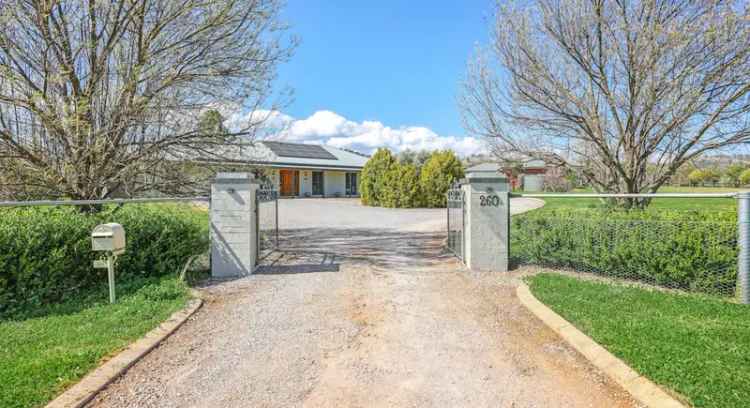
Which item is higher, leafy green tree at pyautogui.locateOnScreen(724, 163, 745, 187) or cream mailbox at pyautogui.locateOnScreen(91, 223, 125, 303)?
leafy green tree at pyautogui.locateOnScreen(724, 163, 745, 187)

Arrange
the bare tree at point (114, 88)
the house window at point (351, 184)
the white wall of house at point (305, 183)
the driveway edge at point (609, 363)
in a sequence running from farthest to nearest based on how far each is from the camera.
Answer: the house window at point (351, 184) < the white wall of house at point (305, 183) < the bare tree at point (114, 88) < the driveway edge at point (609, 363)

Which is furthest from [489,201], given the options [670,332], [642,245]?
[670,332]

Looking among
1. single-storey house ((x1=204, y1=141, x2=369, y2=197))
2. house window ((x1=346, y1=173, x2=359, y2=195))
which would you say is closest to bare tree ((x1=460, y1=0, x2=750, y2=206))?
single-storey house ((x1=204, y1=141, x2=369, y2=197))

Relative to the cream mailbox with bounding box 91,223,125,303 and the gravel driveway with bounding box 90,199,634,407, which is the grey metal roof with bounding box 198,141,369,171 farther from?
the cream mailbox with bounding box 91,223,125,303

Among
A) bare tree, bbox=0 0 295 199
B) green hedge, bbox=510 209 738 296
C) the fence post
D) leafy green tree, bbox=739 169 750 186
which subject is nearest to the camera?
the fence post

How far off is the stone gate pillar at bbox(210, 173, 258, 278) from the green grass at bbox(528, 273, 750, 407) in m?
4.17

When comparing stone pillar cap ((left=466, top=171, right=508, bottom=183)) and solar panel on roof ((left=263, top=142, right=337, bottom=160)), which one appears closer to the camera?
stone pillar cap ((left=466, top=171, right=508, bottom=183))

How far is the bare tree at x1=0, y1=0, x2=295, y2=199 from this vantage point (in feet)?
20.1

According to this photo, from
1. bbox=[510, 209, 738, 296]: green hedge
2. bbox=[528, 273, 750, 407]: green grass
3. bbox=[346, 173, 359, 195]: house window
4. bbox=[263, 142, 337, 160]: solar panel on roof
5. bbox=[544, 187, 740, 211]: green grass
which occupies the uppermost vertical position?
bbox=[263, 142, 337, 160]: solar panel on roof

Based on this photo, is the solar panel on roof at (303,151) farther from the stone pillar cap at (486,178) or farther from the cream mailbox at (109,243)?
the cream mailbox at (109,243)

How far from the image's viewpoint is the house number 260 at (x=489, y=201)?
663cm

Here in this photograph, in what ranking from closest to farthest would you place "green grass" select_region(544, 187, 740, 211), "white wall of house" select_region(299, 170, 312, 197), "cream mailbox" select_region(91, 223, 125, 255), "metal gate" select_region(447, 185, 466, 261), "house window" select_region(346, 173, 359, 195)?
"cream mailbox" select_region(91, 223, 125, 255) < "metal gate" select_region(447, 185, 466, 261) < "green grass" select_region(544, 187, 740, 211) < "white wall of house" select_region(299, 170, 312, 197) < "house window" select_region(346, 173, 359, 195)

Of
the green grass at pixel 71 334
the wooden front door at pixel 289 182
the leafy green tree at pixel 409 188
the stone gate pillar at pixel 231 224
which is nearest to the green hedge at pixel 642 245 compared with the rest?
the stone gate pillar at pixel 231 224

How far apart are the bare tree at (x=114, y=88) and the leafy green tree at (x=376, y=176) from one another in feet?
47.8
